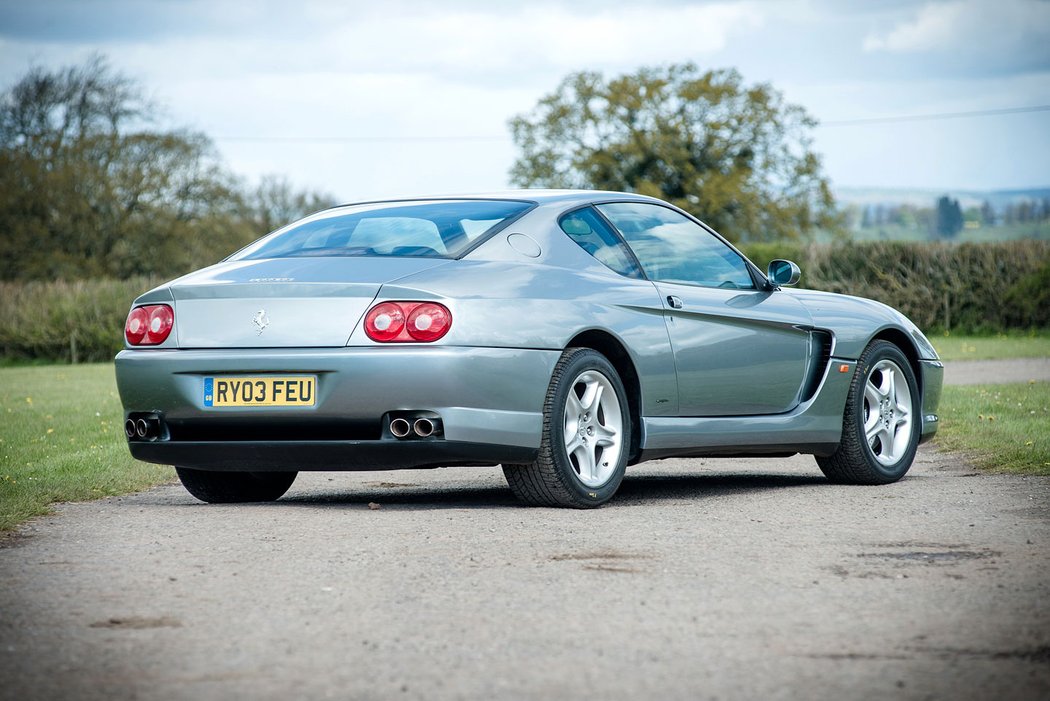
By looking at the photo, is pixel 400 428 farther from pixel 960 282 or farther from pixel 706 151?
pixel 706 151

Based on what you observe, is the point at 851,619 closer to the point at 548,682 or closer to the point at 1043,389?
the point at 548,682

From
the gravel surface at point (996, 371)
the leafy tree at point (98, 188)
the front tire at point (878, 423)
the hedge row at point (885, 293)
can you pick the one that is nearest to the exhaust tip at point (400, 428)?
the front tire at point (878, 423)

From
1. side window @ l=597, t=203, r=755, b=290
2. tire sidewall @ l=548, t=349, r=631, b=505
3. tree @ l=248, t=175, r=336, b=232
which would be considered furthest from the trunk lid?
tree @ l=248, t=175, r=336, b=232

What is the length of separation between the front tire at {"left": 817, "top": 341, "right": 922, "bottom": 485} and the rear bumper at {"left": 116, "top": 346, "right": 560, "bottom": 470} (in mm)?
2354

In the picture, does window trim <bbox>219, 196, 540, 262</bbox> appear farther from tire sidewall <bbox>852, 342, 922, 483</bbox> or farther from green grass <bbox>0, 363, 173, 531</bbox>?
tire sidewall <bbox>852, 342, 922, 483</bbox>

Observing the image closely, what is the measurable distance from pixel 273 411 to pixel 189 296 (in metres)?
0.69

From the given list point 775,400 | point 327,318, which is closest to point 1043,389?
point 775,400

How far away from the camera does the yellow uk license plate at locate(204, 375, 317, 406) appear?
6449mm

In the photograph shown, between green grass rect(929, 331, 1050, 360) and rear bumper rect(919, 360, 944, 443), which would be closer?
rear bumper rect(919, 360, 944, 443)

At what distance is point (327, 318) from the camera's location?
21.1 ft

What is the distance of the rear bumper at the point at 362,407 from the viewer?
20.9 feet

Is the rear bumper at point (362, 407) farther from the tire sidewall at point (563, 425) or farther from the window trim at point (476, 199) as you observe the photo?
the window trim at point (476, 199)

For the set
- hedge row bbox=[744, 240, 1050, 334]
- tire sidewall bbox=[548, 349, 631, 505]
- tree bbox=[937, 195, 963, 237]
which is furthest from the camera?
tree bbox=[937, 195, 963, 237]

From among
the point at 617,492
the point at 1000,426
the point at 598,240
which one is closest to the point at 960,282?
the point at 1000,426
